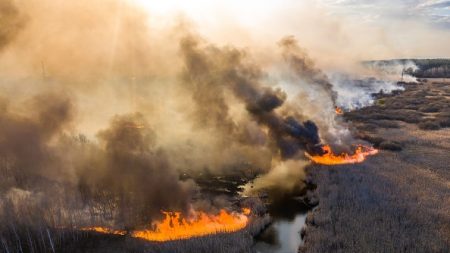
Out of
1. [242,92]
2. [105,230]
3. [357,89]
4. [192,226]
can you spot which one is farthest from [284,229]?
[357,89]

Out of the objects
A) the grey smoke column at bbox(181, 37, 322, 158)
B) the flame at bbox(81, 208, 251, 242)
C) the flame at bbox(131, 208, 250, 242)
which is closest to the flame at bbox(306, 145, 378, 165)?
the grey smoke column at bbox(181, 37, 322, 158)

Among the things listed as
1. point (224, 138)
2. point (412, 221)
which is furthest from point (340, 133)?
point (412, 221)

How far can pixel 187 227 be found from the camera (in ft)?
167

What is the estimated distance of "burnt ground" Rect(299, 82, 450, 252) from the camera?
47.6 m

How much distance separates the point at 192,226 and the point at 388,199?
28246 millimetres

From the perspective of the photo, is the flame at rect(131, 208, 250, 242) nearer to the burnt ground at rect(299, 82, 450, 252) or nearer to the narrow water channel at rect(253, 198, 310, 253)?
the narrow water channel at rect(253, 198, 310, 253)

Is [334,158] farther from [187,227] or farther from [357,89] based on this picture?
[357,89]

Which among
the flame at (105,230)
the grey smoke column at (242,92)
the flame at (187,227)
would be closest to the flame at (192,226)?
the flame at (187,227)

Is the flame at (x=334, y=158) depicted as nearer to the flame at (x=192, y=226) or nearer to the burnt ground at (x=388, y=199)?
the burnt ground at (x=388, y=199)

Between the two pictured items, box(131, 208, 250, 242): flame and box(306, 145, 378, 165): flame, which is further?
box(306, 145, 378, 165): flame

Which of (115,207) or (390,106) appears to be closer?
(115,207)

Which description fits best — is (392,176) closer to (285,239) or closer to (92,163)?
(285,239)

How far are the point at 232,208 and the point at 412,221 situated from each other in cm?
2281

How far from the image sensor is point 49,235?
45.9 metres
